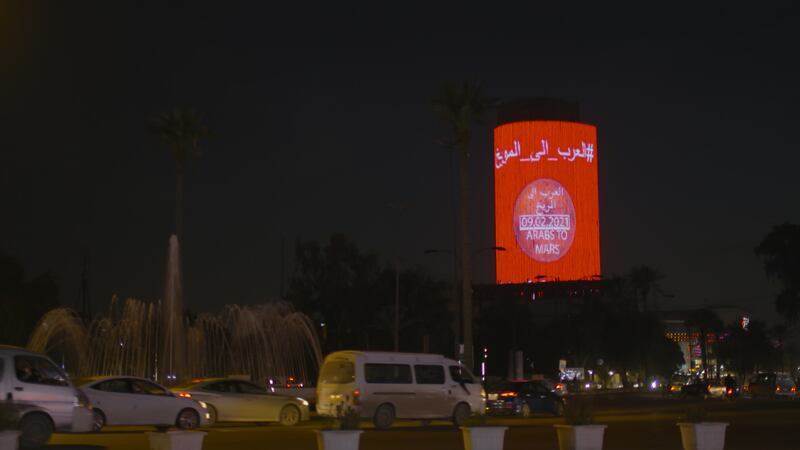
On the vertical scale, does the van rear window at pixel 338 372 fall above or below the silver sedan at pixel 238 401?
above

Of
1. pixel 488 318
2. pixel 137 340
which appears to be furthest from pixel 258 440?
pixel 488 318

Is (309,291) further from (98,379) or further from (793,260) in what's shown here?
(98,379)

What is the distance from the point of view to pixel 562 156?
157500 mm

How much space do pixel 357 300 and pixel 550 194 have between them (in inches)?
3277

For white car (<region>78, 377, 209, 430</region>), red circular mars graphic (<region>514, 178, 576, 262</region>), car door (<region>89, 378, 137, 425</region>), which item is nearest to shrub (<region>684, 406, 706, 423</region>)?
white car (<region>78, 377, 209, 430</region>)

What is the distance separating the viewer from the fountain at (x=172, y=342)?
1854 inches

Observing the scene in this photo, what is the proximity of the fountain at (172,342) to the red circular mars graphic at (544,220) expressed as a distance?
105m

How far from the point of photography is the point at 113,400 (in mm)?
24781

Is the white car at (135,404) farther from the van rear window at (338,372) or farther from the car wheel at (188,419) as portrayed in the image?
the van rear window at (338,372)

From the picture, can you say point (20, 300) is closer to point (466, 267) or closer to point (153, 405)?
point (466, 267)

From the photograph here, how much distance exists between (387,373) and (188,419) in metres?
5.59

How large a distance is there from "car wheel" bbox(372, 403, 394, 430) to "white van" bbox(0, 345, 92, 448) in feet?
29.6

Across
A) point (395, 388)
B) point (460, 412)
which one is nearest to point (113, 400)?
point (395, 388)

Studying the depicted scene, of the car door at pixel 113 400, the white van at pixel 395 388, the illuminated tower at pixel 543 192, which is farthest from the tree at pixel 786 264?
the illuminated tower at pixel 543 192
